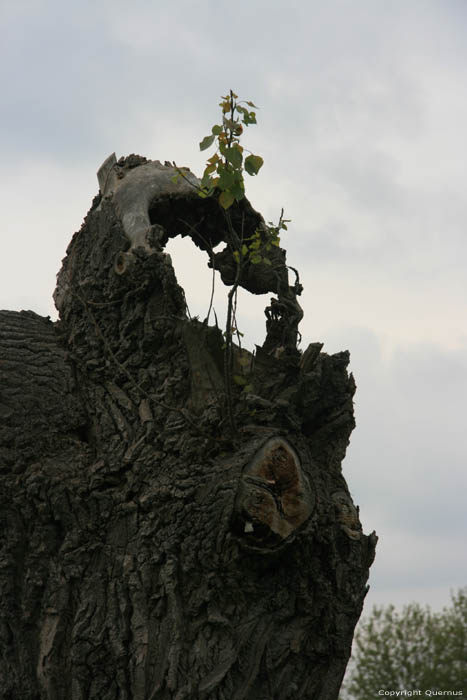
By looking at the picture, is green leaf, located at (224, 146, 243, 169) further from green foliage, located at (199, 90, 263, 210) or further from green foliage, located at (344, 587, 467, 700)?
green foliage, located at (344, 587, 467, 700)

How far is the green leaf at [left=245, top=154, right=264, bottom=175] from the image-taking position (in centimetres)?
388

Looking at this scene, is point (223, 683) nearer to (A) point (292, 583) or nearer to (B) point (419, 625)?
(A) point (292, 583)

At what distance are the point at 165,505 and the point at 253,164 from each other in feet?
6.08

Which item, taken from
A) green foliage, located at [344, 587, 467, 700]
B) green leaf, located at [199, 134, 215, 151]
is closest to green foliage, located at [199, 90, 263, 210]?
green leaf, located at [199, 134, 215, 151]

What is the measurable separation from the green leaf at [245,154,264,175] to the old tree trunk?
869mm

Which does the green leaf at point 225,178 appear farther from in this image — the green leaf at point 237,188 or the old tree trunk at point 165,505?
the old tree trunk at point 165,505

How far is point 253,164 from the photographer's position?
153 inches

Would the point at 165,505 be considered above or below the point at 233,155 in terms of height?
below

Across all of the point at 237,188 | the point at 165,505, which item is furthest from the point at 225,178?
the point at 165,505

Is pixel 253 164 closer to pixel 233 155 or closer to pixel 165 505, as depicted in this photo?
pixel 233 155

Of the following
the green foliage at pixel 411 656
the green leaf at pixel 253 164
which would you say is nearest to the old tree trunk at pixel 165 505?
the green leaf at pixel 253 164

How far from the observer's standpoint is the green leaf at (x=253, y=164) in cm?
388

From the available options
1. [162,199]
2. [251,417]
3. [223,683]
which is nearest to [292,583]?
[223,683]

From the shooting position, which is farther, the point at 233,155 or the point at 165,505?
the point at 165,505
